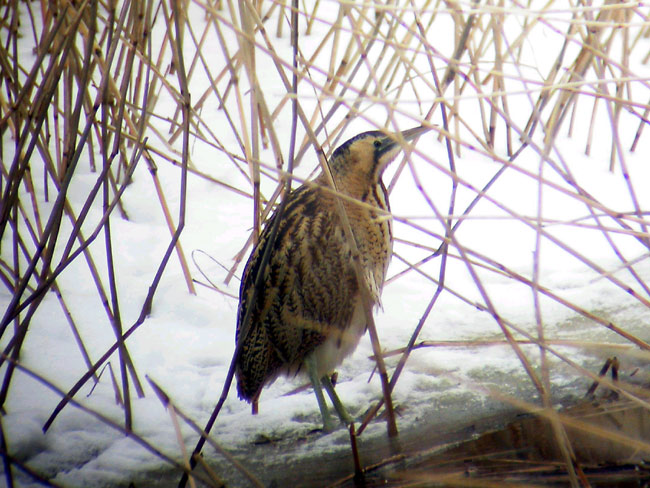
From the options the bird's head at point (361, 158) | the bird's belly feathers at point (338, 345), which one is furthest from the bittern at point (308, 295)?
the bird's head at point (361, 158)

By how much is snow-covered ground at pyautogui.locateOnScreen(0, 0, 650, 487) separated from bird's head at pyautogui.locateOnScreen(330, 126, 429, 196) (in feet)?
0.81

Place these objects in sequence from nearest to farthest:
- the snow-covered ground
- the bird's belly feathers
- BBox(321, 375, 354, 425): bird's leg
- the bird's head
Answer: the snow-covered ground < BBox(321, 375, 354, 425): bird's leg < the bird's belly feathers < the bird's head

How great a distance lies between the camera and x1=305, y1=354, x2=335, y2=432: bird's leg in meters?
2.36

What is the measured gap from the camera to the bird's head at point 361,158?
275 centimetres

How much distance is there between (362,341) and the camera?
9.68 feet

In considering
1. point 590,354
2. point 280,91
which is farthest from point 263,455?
point 280,91

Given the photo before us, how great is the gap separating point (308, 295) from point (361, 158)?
0.56 metres

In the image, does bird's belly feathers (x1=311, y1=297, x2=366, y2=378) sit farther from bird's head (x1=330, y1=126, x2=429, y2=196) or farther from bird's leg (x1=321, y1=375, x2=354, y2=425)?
bird's head (x1=330, y1=126, x2=429, y2=196)

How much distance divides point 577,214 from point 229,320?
5.91ft

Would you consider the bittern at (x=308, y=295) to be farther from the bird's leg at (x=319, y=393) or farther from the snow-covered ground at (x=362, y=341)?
the snow-covered ground at (x=362, y=341)

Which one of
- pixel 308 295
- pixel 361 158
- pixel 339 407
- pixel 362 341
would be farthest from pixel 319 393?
pixel 361 158

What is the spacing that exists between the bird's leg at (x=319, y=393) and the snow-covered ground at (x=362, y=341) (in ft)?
0.16

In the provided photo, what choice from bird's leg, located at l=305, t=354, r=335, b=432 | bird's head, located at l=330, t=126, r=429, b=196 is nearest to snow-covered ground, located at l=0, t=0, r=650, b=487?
bird's leg, located at l=305, t=354, r=335, b=432

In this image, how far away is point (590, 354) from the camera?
262 cm
